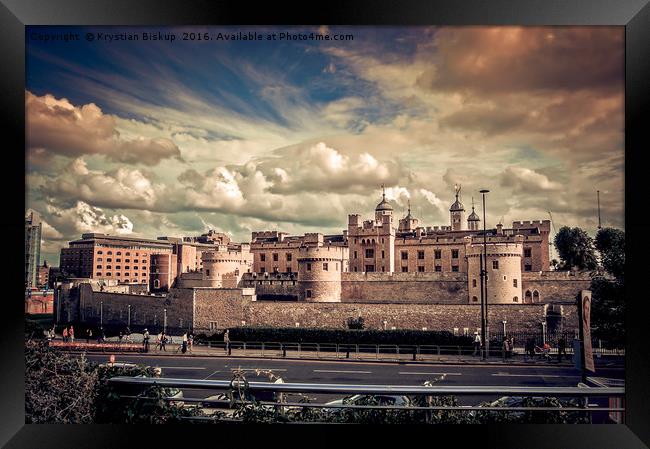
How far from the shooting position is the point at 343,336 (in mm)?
13695

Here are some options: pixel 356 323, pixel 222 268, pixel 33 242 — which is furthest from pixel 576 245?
pixel 222 268

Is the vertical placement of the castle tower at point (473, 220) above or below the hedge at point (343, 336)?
above

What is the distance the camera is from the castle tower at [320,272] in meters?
18.1

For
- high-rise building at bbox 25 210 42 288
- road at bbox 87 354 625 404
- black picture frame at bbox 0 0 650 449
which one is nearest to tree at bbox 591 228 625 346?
road at bbox 87 354 625 404

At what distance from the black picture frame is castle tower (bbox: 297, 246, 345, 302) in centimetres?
1193

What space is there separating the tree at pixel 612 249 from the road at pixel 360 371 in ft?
7.37

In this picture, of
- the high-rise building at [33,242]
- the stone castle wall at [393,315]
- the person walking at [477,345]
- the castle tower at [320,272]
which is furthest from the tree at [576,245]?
the high-rise building at [33,242]

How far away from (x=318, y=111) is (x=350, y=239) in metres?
11.6

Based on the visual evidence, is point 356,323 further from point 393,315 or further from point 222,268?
point 222,268

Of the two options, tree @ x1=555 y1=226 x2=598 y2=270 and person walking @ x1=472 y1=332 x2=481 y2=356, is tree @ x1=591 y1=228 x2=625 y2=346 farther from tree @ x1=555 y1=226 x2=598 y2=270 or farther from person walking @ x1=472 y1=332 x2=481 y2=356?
person walking @ x1=472 y1=332 x2=481 y2=356

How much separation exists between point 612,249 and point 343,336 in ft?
23.2

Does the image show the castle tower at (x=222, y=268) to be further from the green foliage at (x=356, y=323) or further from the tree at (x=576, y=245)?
the tree at (x=576, y=245)
